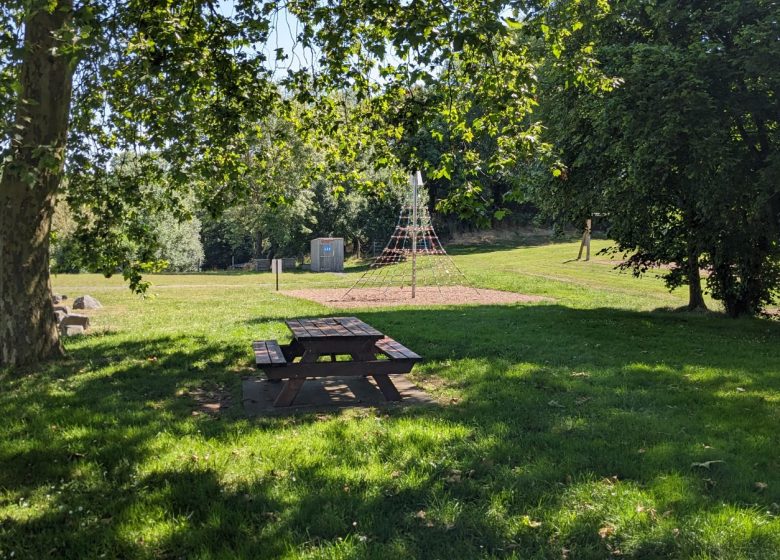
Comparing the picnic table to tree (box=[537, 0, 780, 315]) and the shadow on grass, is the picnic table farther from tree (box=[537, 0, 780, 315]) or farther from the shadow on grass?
tree (box=[537, 0, 780, 315])

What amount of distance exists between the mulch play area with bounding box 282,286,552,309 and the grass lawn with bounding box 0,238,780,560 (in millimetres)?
8510

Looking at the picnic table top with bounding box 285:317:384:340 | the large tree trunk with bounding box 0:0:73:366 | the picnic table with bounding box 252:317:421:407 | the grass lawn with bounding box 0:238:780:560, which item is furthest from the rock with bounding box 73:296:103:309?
the picnic table with bounding box 252:317:421:407

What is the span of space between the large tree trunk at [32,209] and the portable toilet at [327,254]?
3061 cm

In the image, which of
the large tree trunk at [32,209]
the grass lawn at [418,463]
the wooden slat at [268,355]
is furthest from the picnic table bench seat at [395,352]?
the large tree trunk at [32,209]

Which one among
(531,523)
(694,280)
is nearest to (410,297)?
(694,280)

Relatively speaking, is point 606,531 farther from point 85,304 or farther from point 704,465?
point 85,304

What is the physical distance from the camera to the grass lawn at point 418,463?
324cm

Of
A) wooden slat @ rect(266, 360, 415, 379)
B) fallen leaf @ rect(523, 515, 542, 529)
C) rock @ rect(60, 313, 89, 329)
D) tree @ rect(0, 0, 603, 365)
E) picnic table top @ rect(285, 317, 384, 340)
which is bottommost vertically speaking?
fallen leaf @ rect(523, 515, 542, 529)

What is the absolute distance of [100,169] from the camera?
8547 millimetres

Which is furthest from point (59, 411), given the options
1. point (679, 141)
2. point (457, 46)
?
point (679, 141)

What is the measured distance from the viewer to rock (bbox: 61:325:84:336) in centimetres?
1090

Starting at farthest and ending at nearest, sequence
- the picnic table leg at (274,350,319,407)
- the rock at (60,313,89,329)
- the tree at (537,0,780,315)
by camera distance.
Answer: the rock at (60,313,89,329), the tree at (537,0,780,315), the picnic table leg at (274,350,319,407)

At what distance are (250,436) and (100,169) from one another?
222 inches

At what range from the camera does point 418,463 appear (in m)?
4.30
